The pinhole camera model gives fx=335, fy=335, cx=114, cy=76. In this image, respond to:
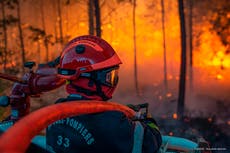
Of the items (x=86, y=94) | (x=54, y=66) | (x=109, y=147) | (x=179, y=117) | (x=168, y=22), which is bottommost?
(x=179, y=117)

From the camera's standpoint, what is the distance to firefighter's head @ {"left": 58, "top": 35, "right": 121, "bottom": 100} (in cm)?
251

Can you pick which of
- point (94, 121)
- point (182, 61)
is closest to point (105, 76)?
point (94, 121)

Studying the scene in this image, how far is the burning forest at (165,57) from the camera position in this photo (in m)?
16.0

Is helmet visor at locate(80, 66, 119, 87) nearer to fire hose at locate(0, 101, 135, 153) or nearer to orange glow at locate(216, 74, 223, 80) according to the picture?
fire hose at locate(0, 101, 135, 153)

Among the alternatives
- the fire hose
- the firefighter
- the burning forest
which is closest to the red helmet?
the firefighter

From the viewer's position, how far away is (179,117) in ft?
53.6

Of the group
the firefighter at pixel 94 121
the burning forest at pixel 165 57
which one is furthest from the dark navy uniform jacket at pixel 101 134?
the burning forest at pixel 165 57

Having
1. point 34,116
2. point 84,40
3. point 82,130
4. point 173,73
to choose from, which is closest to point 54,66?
point 84,40

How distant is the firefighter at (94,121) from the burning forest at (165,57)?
25.7 feet

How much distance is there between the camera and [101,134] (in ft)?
7.60

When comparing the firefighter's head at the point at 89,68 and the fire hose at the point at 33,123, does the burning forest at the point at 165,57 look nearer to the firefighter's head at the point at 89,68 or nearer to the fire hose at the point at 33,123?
the firefighter's head at the point at 89,68

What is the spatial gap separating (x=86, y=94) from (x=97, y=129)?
12.6 inches

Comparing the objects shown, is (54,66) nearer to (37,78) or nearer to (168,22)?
(37,78)

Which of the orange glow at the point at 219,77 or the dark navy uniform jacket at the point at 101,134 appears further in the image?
the orange glow at the point at 219,77
